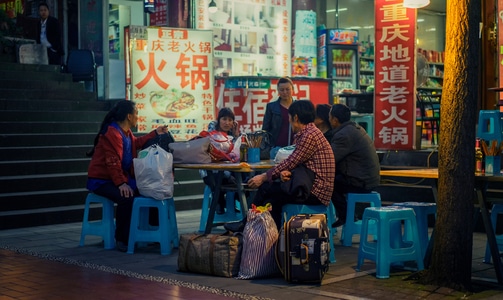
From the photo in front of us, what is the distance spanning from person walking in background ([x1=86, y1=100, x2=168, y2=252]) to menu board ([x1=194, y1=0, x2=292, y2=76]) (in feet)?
19.0

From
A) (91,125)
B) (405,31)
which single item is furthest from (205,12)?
(405,31)

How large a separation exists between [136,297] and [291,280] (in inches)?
47.8

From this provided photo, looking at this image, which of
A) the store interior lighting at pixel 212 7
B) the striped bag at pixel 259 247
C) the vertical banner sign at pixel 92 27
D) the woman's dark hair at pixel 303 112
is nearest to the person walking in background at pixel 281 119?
the woman's dark hair at pixel 303 112

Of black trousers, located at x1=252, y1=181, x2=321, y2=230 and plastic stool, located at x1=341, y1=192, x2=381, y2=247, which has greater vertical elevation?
black trousers, located at x1=252, y1=181, x2=321, y2=230

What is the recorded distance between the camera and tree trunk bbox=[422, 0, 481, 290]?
578cm

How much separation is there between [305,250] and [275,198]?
1060 millimetres

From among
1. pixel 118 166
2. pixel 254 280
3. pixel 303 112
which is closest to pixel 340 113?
pixel 303 112

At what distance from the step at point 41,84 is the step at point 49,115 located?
2.99ft

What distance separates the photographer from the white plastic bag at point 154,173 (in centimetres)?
743

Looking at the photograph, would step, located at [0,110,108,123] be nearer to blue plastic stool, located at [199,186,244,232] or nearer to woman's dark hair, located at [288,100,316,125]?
blue plastic stool, located at [199,186,244,232]

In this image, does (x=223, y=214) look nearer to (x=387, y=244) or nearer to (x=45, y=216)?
(x=45, y=216)

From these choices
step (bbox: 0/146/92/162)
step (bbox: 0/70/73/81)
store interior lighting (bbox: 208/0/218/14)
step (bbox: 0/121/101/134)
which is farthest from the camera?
store interior lighting (bbox: 208/0/218/14)

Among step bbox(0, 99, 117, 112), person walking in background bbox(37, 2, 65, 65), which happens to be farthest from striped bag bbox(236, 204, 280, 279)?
person walking in background bbox(37, 2, 65, 65)

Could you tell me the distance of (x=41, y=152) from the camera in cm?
1101
